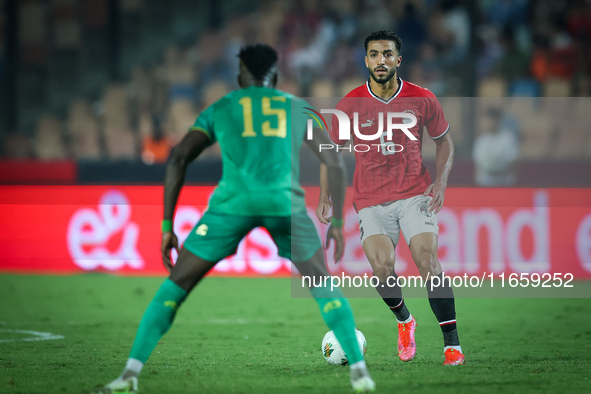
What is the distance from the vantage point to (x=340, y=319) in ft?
13.5

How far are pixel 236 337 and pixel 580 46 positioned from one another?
903cm

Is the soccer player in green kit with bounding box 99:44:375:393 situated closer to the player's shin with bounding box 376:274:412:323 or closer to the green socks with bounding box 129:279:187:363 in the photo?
the green socks with bounding box 129:279:187:363

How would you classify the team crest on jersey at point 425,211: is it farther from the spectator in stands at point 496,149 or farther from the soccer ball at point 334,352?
the spectator in stands at point 496,149

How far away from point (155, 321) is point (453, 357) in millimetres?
2206

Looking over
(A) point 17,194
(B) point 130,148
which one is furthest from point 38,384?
(B) point 130,148

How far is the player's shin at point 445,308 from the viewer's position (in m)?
5.18

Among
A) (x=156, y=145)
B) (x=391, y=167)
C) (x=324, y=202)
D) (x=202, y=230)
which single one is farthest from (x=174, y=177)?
(x=156, y=145)

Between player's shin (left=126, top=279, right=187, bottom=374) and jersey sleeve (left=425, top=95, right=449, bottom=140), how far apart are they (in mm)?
2432

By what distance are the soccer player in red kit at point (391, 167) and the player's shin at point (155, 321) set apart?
155cm

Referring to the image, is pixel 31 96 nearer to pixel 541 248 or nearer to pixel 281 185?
pixel 541 248

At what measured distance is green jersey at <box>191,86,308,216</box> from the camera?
13.5 ft

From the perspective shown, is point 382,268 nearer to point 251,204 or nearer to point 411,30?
point 251,204
